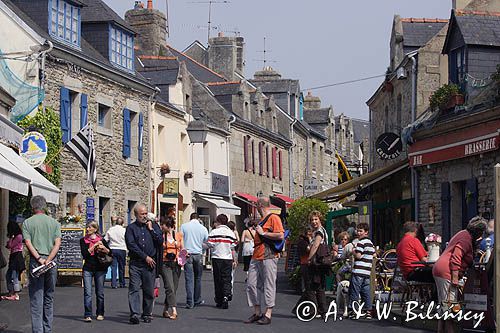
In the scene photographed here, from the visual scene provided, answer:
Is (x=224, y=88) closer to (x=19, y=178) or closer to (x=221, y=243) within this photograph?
(x=221, y=243)

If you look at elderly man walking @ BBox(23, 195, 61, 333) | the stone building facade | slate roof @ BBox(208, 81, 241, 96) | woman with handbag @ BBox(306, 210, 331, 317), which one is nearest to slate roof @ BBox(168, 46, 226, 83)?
slate roof @ BBox(208, 81, 241, 96)

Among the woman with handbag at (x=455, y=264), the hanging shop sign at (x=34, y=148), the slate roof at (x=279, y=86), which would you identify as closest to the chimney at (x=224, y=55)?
the slate roof at (x=279, y=86)

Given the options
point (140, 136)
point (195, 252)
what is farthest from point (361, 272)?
point (140, 136)

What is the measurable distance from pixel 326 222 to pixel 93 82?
8277mm

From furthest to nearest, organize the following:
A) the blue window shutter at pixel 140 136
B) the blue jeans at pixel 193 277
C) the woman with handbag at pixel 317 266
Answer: the blue window shutter at pixel 140 136
the blue jeans at pixel 193 277
the woman with handbag at pixel 317 266

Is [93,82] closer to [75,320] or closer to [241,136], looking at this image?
[75,320]

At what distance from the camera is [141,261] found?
592 inches

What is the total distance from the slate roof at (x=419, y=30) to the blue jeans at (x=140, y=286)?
16.9 meters

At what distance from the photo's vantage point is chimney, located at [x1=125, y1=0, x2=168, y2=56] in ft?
132

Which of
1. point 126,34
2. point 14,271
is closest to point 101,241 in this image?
point 14,271

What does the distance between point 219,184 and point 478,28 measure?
64.9ft

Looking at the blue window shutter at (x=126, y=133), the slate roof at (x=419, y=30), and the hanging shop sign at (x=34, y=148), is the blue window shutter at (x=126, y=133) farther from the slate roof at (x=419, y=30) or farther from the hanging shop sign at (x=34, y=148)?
the hanging shop sign at (x=34, y=148)

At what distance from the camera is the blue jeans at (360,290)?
16078 millimetres

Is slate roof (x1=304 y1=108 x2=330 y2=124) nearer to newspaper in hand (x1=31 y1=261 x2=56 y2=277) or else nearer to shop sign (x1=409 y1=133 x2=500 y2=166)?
shop sign (x1=409 y1=133 x2=500 y2=166)
